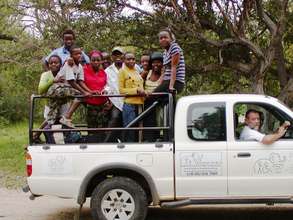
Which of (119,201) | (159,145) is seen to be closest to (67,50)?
(159,145)

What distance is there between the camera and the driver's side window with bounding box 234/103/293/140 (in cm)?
721

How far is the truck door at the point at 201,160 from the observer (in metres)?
6.94

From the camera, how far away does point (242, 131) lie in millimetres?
7219

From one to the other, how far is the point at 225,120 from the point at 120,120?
1.61 metres

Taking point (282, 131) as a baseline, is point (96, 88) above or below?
above

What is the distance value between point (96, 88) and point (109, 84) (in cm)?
22

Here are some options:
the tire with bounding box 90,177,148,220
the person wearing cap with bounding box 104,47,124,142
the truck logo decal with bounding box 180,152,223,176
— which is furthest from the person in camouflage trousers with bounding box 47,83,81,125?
the truck logo decal with bounding box 180,152,223,176

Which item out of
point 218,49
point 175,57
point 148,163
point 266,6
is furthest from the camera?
point 266,6

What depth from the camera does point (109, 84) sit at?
8.28 meters

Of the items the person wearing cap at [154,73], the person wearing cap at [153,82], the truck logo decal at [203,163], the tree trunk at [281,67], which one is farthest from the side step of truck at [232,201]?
the tree trunk at [281,67]

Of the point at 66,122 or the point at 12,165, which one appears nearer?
the point at 66,122

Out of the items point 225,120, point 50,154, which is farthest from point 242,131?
point 50,154

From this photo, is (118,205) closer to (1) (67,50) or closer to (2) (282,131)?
(2) (282,131)

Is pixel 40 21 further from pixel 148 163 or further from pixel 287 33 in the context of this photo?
pixel 148 163
